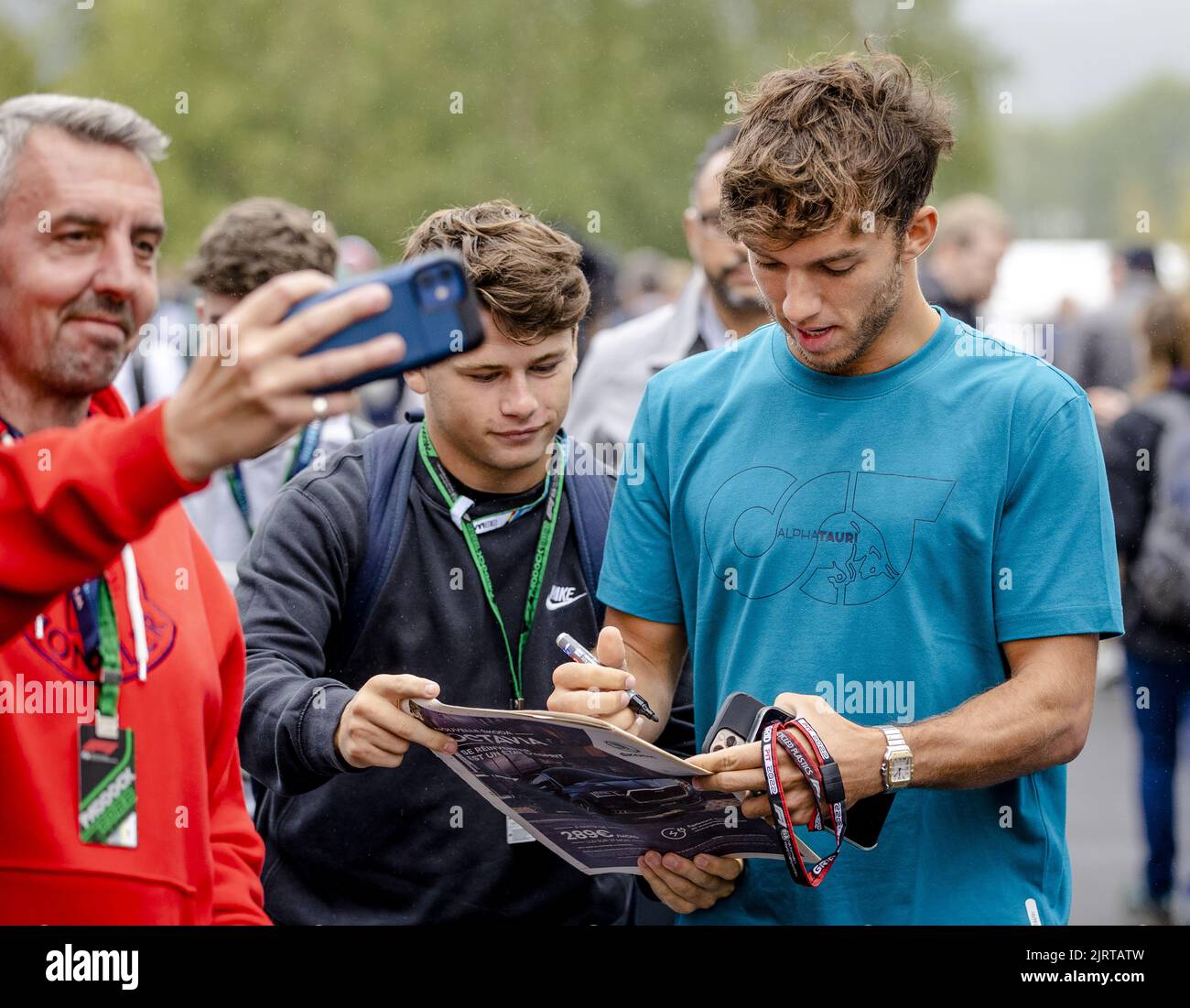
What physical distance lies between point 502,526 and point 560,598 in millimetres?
185

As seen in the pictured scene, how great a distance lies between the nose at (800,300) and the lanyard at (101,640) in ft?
3.80

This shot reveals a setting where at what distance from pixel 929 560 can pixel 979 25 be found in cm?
2886

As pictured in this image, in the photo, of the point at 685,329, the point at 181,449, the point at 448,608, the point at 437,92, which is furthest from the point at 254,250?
the point at 437,92

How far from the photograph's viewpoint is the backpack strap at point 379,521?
2846 mm

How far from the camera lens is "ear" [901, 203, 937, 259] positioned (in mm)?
2561

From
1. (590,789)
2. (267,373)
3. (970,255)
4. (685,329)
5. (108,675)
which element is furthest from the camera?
(970,255)

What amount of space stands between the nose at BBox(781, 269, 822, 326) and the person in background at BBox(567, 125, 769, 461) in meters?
1.98

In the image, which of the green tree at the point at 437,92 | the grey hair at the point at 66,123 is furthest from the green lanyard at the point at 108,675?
the green tree at the point at 437,92

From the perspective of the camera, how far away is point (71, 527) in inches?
60.2

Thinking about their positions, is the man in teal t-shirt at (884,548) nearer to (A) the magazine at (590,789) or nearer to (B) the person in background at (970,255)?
(A) the magazine at (590,789)

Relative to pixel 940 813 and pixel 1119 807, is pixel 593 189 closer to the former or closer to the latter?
pixel 1119 807

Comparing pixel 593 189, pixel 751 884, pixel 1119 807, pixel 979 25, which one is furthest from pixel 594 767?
pixel 979 25

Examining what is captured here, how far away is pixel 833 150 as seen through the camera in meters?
2.48

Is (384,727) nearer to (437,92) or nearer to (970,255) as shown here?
(970,255)
